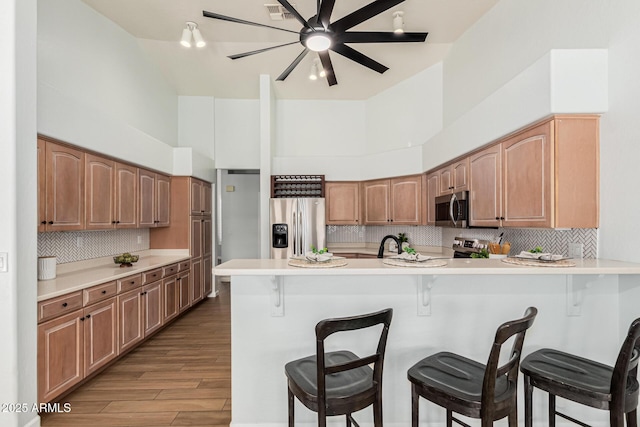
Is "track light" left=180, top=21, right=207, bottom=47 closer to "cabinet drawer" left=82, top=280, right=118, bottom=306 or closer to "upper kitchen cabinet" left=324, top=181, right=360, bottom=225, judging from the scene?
"upper kitchen cabinet" left=324, top=181, right=360, bottom=225

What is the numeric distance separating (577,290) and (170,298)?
430 cm

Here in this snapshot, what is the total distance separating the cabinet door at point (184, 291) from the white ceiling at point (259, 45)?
3.22 meters

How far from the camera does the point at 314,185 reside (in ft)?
17.2

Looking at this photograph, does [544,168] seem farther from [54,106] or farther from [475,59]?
[54,106]

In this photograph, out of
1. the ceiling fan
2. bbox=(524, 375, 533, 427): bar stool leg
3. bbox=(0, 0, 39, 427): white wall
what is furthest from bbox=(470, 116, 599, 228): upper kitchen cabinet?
bbox=(0, 0, 39, 427): white wall

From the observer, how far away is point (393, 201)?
4840 millimetres

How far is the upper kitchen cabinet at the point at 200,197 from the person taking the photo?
16.6 feet

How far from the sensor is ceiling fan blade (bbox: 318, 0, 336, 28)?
2279 mm

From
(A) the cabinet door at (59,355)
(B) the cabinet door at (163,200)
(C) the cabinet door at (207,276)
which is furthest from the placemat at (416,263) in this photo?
(C) the cabinet door at (207,276)

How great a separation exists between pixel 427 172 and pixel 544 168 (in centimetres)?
231

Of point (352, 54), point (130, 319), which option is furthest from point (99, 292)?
point (352, 54)

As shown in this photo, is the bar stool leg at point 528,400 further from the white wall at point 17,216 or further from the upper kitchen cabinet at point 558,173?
the white wall at point 17,216

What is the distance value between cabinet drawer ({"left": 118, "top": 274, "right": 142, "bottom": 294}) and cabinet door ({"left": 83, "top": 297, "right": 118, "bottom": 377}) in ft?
0.49

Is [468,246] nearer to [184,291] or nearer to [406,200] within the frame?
[406,200]
